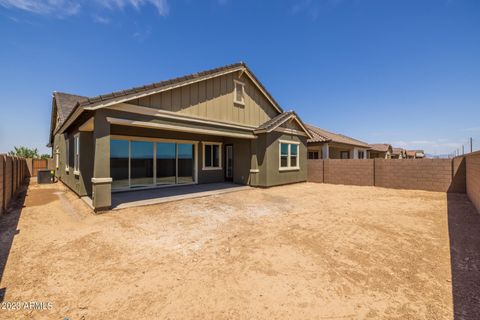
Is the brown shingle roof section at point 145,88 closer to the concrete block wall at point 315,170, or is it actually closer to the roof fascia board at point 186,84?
the roof fascia board at point 186,84

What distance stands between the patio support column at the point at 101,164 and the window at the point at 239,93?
20.8ft

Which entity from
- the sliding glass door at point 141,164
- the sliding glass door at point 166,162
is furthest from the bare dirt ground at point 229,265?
the sliding glass door at point 166,162

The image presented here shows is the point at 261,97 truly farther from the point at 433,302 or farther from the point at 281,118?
the point at 433,302

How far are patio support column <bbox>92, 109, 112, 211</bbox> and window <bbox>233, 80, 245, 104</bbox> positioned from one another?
6.34 m

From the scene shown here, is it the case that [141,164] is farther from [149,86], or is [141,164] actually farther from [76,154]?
[149,86]

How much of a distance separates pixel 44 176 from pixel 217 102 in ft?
42.0

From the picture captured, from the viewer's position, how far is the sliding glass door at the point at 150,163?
32.8 feet

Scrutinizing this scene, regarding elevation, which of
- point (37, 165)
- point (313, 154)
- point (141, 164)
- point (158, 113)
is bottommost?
point (37, 165)

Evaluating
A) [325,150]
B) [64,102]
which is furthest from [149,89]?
[325,150]

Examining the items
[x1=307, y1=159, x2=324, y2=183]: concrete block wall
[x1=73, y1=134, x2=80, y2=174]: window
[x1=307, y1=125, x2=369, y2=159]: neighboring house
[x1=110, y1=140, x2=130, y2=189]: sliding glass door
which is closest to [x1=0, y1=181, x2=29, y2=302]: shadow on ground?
[x1=73, y1=134, x2=80, y2=174]: window

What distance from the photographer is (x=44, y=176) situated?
540 inches

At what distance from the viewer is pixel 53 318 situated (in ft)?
7.72

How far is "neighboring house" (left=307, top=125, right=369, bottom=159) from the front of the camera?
56.4 ft

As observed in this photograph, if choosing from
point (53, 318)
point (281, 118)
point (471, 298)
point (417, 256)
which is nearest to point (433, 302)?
point (471, 298)
